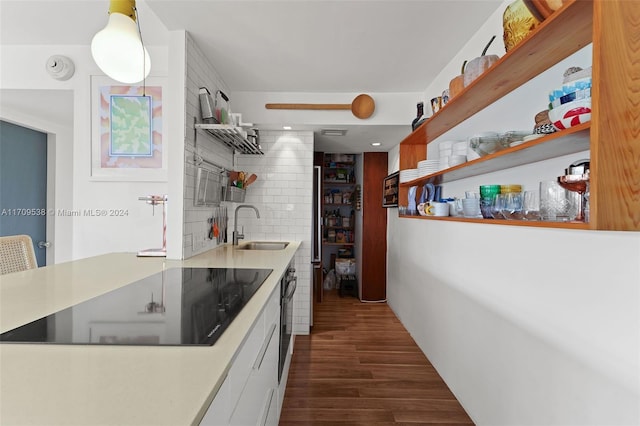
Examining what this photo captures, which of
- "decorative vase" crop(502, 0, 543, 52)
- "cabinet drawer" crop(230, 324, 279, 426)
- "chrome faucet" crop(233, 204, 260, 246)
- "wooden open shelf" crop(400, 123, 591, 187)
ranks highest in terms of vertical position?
"decorative vase" crop(502, 0, 543, 52)

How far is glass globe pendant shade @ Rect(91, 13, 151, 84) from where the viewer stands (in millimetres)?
1077

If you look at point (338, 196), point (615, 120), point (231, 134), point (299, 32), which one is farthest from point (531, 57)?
point (338, 196)

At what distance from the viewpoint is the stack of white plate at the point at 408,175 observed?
2686mm

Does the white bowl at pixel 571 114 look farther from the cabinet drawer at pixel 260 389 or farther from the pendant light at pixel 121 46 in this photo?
→ the pendant light at pixel 121 46

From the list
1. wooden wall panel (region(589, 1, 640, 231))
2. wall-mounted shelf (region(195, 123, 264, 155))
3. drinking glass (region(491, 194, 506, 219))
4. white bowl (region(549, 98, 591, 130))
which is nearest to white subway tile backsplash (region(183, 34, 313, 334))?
wall-mounted shelf (region(195, 123, 264, 155))

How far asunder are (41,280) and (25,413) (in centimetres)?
116

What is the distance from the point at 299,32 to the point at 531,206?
5.53ft

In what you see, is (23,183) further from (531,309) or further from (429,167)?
(531,309)

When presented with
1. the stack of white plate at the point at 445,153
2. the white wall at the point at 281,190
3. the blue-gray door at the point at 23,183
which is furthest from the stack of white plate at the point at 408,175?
the blue-gray door at the point at 23,183

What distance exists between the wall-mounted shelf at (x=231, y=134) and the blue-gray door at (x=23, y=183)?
2394 millimetres

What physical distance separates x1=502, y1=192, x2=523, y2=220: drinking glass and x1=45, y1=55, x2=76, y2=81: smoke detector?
3201 mm

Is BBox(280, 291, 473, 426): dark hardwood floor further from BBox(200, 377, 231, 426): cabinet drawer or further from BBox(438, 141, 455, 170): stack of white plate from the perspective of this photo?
BBox(438, 141, 455, 170): stack of white plate

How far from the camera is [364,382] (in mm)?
2299

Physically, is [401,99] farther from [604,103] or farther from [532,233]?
[604,103]
